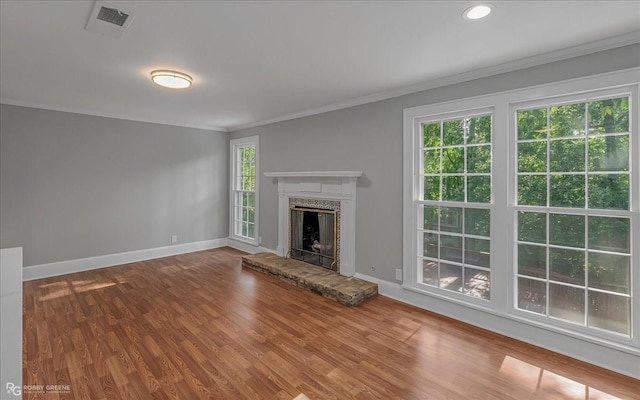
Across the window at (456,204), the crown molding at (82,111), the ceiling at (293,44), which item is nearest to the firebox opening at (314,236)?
the window at (456,204)

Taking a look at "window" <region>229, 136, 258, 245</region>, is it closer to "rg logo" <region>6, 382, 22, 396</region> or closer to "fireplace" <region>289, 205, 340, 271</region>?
"fireplace" <region>289, 205, 340, 271</region>

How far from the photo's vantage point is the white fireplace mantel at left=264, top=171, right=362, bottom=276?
413 centimetres

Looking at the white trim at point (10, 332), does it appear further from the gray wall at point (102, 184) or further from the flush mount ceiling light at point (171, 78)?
the gray wall at point (102, 184)

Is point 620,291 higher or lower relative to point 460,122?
lower

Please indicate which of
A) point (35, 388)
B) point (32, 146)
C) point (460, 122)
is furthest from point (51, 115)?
point (460, 122)

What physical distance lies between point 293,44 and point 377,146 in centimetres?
180

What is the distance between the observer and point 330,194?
4.41 metres

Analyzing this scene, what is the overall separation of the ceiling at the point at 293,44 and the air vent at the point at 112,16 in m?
0.07

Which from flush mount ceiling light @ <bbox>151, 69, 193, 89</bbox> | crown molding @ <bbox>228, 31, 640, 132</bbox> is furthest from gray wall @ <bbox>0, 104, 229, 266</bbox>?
crown molding @ <bbox>228, 31, 640, 132</bbox>

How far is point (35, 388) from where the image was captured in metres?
2.09

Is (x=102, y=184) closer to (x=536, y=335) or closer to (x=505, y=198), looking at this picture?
(x=505, y=198)

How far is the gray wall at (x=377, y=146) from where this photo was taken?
110 inches

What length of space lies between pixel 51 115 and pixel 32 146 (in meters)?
0.52

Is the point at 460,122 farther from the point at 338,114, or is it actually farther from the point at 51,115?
the point at 51,115
